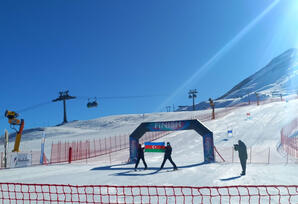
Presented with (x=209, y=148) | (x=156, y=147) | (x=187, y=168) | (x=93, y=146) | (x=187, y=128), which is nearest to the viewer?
(x=187, y=168)

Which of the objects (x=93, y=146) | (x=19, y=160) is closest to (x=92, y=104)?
(x=93, y=146)

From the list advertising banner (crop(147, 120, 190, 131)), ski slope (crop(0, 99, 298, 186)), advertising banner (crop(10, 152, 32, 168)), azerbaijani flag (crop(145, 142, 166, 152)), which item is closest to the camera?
ski slope (crop(0, 99, 298, 186))

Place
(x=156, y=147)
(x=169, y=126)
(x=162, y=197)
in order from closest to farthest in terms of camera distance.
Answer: (x=162, y=197) < (x=156, y=147) < (x=169, y=126)

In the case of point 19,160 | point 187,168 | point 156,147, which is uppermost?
point 156,147

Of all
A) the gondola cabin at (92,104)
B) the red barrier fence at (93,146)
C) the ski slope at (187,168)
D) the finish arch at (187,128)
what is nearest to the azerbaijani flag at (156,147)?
the ski slope at (187,168)

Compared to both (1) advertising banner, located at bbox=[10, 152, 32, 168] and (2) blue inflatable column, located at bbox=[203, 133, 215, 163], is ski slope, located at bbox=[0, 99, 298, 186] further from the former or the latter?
(1) advertising banner, located at bbox=[10, 152, 32, 168]

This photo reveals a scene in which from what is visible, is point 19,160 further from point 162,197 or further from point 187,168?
point 162,197

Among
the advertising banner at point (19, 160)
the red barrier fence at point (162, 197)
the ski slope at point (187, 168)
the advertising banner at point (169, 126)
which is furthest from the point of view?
the advertising banner at point (169, 126)

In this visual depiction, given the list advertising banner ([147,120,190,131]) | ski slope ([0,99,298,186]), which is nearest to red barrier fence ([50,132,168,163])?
ski slope ([0,99,298,186])

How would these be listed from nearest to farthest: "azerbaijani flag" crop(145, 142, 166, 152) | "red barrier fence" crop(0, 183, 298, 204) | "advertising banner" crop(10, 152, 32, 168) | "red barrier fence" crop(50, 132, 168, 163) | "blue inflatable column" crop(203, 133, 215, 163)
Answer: "red barrier fence" crop(0, 183, 298, 204)
"blue inflatable column" crop(203, 133, 215, 163)
"azerbaijani flag" crop(145, 142, 166, 152)
"advertising banner" crop(10, 152, 32, 168)
"red barrier fence" crop(50, 132, 168, 163)

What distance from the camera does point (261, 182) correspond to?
9602 mm

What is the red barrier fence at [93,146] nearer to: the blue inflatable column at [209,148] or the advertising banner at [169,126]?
the advertising banner at [169,126]

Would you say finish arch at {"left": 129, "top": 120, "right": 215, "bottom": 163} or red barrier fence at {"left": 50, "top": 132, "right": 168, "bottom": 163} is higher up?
finish arch at {"left": 129, "top": 120, "right": 215, "bottom": 163}

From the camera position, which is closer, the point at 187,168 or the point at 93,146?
the point at 187,168
